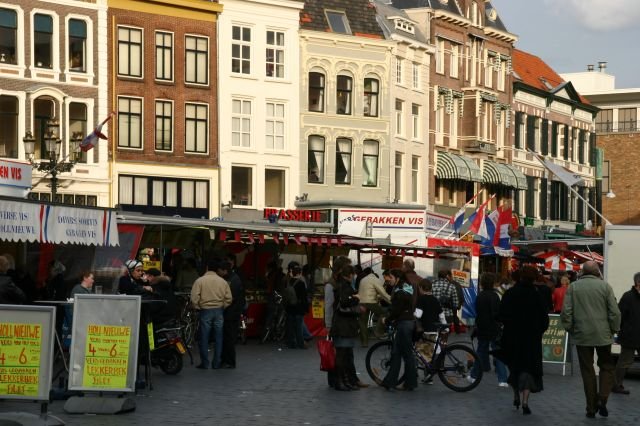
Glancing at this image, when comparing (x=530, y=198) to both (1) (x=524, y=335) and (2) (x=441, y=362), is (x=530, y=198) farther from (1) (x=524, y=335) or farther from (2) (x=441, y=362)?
(1) (x=524, y=335)

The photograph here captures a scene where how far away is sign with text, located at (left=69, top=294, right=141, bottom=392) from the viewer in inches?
663

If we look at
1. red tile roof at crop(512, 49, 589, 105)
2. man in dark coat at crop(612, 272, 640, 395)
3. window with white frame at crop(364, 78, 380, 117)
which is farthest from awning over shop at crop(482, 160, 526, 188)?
man in dark coat at crop(612, 272, 640, 395)

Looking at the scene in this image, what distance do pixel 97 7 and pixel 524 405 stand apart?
112 ft

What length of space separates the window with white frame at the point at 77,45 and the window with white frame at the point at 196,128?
446 cm

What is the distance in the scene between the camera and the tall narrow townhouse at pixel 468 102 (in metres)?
62.4

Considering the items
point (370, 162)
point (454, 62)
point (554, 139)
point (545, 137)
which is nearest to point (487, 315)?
point (370, 162)

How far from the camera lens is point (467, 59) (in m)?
65.2

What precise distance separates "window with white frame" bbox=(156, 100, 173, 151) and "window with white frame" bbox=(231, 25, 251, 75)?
3404mm

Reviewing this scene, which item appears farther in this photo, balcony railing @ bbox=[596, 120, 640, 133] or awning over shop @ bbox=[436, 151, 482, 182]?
balcony railing @ bbox=[596, 120, 640, 133]

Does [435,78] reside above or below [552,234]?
above

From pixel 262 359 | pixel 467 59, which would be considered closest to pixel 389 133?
pixel 467 59

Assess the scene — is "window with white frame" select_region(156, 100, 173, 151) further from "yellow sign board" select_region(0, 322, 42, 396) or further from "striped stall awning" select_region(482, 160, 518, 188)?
"yellow sign board" select_region(0, 322, 42, 396)

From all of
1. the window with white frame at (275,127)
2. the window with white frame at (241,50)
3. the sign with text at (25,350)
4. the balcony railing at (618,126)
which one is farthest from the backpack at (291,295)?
the balcony railing at (618,126)

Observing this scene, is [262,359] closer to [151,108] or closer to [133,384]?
[133,384]
